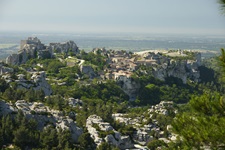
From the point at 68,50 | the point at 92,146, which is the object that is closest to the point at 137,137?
the point at 92,146

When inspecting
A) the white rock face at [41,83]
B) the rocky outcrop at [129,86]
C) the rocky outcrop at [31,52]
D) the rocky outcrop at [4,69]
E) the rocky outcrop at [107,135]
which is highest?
the rocky outcrop at [31,52]

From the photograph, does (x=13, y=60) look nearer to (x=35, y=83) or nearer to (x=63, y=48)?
(x=63, y=48)

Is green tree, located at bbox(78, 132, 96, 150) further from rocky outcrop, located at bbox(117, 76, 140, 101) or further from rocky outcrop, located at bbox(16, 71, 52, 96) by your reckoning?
rocky outcrop, located at bbox(117, 76, 140, 101)

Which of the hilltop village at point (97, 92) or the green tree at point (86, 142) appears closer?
the green tree at point (86, 142)

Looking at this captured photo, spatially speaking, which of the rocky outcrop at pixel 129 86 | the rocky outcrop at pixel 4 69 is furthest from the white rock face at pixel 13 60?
the rocky outcrop at pixel 129 86

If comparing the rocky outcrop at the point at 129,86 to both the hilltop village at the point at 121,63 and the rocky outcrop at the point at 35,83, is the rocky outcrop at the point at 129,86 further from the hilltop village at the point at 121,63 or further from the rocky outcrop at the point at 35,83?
the rocky outcrop at the point at 35,83

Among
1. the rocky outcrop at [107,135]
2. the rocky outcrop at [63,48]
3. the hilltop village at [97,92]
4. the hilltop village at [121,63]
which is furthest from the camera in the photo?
the rocky outcrop at [63,48]

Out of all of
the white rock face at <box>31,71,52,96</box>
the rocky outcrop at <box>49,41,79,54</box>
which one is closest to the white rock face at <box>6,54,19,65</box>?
the rocky outcrop at <box>49,41,79,54</box>

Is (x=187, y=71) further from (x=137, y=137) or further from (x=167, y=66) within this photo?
(x=137, y=137)
